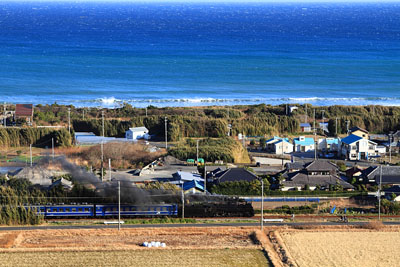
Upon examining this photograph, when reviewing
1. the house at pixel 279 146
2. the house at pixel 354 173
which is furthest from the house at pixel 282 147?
the house at pixel 354 173

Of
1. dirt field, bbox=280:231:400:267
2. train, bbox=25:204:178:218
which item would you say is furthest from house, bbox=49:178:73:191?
dirt field, bbox=280:231:400:267

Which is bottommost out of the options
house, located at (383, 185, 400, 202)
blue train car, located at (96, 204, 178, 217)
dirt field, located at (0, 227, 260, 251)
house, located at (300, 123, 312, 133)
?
dirt field, located at (0, 227, 260, 251)

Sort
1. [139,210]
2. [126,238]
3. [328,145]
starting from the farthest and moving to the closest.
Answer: [328,145]
[139,210]
[126,238]

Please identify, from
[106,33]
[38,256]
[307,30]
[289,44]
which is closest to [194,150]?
[38,256]

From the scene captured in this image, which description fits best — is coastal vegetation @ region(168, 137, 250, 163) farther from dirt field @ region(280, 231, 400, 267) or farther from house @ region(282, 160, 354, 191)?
dirt field @ region(280, 231, 400, 267)

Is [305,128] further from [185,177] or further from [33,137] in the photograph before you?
[33,137]

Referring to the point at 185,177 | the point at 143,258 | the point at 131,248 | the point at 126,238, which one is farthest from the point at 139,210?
the point at 143,258
